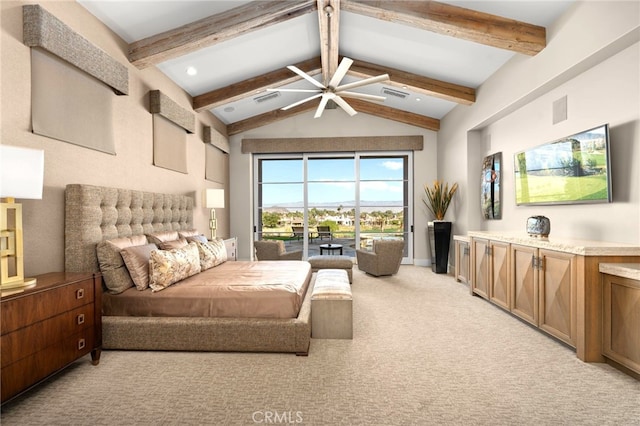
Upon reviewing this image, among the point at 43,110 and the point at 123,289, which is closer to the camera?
the point at 43,110

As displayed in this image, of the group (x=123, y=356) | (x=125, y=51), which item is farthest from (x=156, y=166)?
(x=123, y=356)

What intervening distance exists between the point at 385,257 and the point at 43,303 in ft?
14.7

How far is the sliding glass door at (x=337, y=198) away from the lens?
7012mm

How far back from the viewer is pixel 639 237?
99.8 inches

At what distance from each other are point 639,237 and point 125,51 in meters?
5.16

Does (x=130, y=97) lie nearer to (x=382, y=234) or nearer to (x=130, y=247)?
(x=130, y=247)

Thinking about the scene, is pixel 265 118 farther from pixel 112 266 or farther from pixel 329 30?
pixel 112 266

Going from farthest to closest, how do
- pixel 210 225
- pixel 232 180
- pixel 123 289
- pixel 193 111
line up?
pixel 232 180, pixel 210 225, pixel 193 111, pixel 123 289

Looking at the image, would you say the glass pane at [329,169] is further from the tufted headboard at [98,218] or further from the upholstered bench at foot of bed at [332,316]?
the upholstered bench at foot of bed at [332,316]

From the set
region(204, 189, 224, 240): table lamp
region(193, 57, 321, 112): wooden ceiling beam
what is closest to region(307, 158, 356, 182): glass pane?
region(193, 57, 321, 112): wooden ceiling beam

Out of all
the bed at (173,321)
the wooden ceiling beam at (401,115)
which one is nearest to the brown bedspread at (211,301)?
the bed at (173,321)

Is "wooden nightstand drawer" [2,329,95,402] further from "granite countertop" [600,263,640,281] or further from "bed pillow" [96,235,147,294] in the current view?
"granite countertop" [600,263,640,281]

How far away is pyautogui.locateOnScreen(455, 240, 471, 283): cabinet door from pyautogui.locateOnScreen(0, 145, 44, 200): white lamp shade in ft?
16.1

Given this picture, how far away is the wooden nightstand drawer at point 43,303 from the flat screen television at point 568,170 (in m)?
4.25
